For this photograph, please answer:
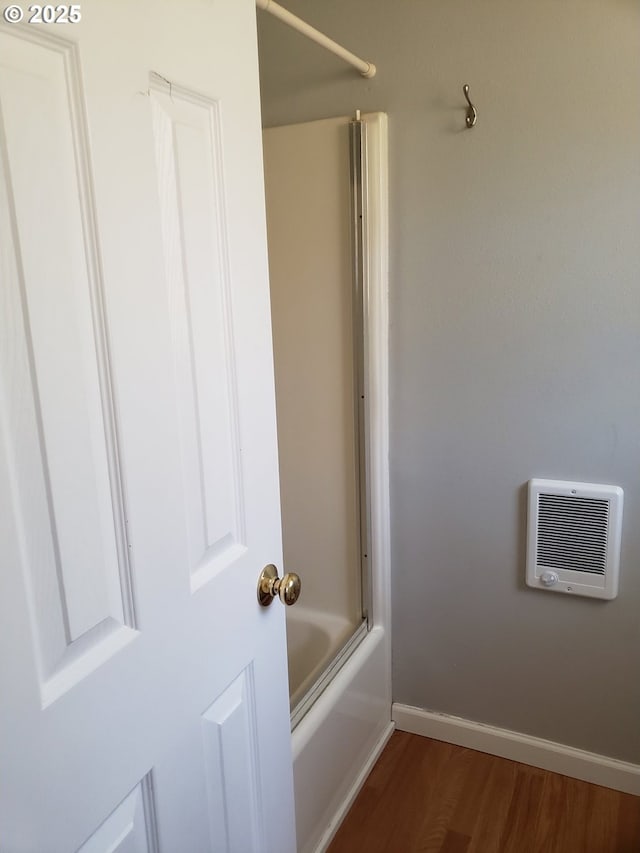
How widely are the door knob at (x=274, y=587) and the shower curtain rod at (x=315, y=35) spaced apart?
108cm

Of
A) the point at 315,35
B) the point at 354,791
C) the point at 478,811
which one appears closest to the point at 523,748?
the point at 478,811

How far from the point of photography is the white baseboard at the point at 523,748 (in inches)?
70.3

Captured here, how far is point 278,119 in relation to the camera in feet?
6.00

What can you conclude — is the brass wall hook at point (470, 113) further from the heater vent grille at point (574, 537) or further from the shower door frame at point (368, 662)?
the heater vent grille at point (574, 537)

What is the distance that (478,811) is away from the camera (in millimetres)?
1741

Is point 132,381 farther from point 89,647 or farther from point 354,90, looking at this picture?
point 354,90

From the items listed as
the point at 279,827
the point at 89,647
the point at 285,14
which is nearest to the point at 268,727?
the point at 279,827

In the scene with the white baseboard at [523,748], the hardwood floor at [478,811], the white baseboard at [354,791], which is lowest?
the hardwood floor at [478,811]

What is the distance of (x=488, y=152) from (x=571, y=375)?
60cm

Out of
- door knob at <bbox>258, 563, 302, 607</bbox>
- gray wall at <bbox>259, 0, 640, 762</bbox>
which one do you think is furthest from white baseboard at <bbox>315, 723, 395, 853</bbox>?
door knob at <bbox>258, 563, 302, 607</bbox>

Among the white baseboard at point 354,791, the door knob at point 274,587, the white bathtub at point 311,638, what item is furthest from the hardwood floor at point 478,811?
the door knob at point 274,587

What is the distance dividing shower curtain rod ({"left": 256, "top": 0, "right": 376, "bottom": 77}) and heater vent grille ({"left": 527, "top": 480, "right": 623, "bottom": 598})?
117 cm

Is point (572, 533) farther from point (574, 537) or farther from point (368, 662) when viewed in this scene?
point (368, 662)

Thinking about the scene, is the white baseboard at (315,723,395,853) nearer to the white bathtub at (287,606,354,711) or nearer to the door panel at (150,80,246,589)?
the white bathtub at (287,606,354,711)
